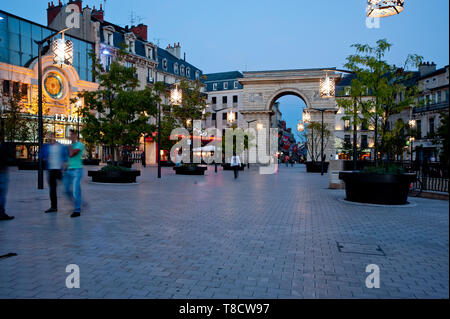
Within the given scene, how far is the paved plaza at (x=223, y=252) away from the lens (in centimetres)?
363

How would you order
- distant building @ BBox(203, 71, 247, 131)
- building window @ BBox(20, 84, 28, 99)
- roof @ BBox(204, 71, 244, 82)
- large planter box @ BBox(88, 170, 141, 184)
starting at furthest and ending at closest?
Result: roof @ BBox(204, 71, 244, 82)
distant building @ BBox(203, 71, 247, 131)
building window @ BBox(20, 84, 28, 99)
large planter box @ BBox(88, 170, 141, 184)

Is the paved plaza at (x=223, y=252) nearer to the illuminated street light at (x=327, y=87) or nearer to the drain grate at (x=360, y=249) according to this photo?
the drain grate at (x=360, y=249)

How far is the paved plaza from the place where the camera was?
3631 millimetres

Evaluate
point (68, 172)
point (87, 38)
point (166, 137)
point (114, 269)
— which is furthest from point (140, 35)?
point (114, 269)

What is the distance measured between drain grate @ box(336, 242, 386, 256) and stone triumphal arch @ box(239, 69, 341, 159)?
149ft

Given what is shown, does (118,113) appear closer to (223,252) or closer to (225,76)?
(223,252)

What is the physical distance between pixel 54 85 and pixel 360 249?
4044 centimetres

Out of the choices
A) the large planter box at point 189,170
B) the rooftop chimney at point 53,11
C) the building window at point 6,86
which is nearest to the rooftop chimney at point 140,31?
the rooftop chimney at point 53,11

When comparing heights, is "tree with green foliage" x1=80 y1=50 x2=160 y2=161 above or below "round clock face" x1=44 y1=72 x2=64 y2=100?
below

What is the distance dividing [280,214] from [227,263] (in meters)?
4.33

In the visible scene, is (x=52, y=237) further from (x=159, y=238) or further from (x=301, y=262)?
(x=301, y=262)

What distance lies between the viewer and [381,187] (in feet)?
33.4

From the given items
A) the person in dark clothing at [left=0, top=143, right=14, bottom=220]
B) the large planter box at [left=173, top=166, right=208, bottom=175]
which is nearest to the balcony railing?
the person in dark clothing at [left=0, top=143, right=14, bottom=220]

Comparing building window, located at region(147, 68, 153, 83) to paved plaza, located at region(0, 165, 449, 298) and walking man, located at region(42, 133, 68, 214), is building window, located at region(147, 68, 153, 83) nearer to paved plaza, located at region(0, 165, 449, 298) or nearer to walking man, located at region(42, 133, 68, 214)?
paved plaza, located at region(0, 165, 449, 298)
